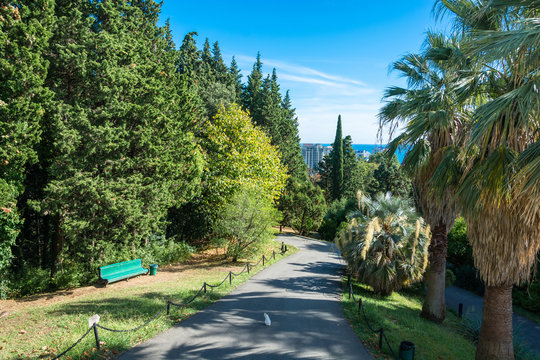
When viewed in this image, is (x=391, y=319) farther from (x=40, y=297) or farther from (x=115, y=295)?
(x=40, y=297)

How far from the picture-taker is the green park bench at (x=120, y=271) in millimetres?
12859

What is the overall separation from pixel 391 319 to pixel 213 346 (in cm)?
586

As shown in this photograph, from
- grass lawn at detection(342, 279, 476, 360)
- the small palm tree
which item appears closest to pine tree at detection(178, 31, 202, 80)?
the small palm tree

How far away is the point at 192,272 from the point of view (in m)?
15.4

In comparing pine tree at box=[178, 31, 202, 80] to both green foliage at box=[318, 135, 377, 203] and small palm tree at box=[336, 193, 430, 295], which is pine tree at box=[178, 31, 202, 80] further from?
small palm tree at box=[336, 193, 430, 295]

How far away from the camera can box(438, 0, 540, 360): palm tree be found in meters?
4.05

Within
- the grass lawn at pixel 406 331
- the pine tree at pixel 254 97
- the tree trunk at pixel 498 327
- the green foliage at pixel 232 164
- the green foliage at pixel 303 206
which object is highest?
the pine tree at pixel 254 97

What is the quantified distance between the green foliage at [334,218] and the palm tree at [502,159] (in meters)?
24.9

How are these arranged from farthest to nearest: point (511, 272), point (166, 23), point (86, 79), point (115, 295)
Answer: point (166, 23)
point (86, 79)
point (115, 295)
point (511, 272)

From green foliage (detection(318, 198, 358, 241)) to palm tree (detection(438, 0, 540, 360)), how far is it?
24.9 meters

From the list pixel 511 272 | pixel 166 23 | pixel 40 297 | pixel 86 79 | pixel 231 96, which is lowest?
pixel 40 297

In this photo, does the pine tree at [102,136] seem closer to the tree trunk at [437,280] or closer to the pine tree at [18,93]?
the pine tree at [18,93]

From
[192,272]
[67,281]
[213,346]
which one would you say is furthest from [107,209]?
[213,346]

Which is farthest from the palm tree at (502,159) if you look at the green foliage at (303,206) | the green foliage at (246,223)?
the green foliage at (303,206)
